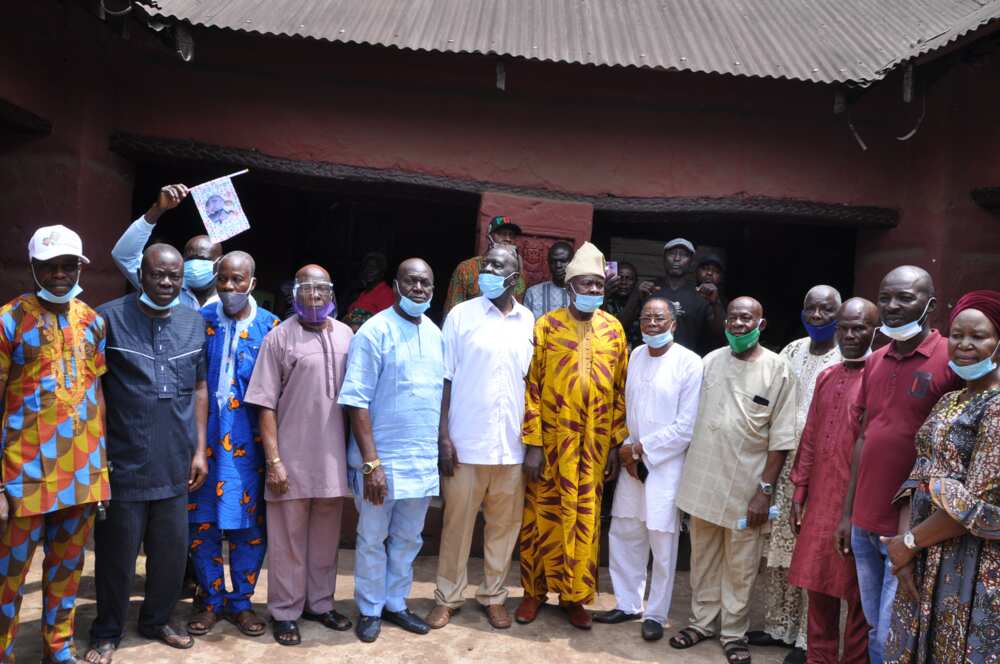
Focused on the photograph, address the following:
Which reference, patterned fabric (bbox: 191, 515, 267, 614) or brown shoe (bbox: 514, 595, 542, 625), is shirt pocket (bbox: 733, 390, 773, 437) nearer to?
brown shoe (bbox: 514, 595, 542, 625)

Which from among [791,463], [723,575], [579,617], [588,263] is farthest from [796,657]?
[588,263]

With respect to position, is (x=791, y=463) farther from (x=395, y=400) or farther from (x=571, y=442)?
(x=395, y=400)

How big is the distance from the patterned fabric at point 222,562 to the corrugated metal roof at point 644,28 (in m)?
3.49

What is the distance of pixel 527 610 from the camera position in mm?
4680

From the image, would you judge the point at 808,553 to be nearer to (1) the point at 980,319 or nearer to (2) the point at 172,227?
(1) the point at 980,319

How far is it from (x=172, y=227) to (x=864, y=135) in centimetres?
664

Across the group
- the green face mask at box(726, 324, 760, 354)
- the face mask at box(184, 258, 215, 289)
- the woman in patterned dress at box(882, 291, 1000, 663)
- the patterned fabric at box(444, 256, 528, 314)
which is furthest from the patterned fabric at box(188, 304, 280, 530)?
the woman in patterned dress at box(882, 291, 1000, 663)

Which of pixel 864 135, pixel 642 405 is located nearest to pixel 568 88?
pixel 864 135

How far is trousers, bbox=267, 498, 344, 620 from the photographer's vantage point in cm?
422

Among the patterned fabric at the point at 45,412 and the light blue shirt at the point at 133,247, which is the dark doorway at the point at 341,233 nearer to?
the light blue shirt at the point at 133,247

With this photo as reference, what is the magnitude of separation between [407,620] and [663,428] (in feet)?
5.83

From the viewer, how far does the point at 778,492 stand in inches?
180

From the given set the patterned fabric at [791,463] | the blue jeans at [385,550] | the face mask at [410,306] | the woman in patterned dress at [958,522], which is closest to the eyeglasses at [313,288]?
the face mask at [410,306]

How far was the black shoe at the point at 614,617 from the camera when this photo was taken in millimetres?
4730
